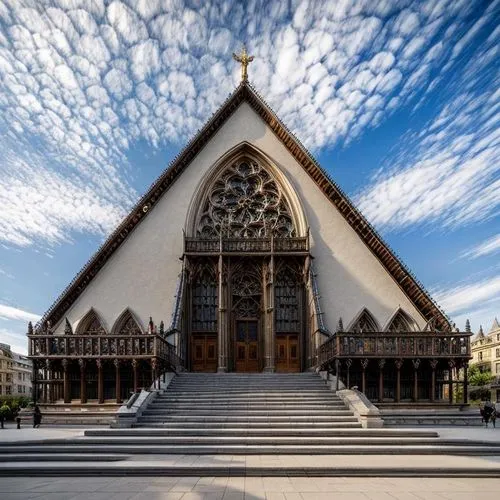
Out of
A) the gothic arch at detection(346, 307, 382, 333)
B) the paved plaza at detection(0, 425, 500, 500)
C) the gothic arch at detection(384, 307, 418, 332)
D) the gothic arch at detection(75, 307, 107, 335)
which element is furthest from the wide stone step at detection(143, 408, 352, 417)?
the gothic arch at detection(75, 307, 107, 335)

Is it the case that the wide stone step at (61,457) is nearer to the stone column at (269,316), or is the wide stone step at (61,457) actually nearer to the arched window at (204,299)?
the stone column at (269,316)

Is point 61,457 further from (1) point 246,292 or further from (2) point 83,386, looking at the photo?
(1) point 246,292

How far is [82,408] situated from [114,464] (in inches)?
439

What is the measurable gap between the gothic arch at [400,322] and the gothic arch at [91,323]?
15.7m

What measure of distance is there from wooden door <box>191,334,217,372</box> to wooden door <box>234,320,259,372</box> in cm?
134

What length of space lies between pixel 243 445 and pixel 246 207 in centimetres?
1685

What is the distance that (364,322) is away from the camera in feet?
77.5

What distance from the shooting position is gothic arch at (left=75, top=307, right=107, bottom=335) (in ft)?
76.5

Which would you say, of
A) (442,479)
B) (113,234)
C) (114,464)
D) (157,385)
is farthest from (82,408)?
(442,479)

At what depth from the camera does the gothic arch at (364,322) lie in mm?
23297

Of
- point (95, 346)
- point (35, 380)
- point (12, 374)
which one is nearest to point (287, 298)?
point (95, 346)

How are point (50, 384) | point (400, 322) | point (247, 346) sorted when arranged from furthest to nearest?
point (247, 346) → point (400, 322) → point (50, 384)

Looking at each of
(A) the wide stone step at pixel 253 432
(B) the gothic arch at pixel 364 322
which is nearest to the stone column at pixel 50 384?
(A) the wide stone step at pixel 253 432

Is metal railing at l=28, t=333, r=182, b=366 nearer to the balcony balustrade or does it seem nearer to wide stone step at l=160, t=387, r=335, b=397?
→ wide stone step at l=160, t=387, r=335, b=397
